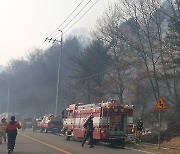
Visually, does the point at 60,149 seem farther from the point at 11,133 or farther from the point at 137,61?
the point at 137,61

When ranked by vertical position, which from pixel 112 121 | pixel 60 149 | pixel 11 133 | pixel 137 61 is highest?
pixel 137 61

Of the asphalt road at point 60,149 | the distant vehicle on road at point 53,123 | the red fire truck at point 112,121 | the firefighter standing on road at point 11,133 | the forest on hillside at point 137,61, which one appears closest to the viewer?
the firefighter standing on road at point 11,133

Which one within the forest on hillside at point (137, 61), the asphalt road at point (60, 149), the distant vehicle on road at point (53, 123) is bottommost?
the asphalt road at point (60, 149)

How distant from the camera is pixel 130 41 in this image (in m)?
39.9

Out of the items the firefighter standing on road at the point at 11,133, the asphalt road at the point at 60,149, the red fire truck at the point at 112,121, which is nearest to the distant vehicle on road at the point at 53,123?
the red fire truck at the point at 112,121

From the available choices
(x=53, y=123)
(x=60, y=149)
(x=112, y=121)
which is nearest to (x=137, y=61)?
(x=53, y=123)

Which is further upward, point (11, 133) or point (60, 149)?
point (11, 133)

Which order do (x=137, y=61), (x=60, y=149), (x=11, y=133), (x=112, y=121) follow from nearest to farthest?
(x=11, y=133)
(x=60, y=149)
(x=112, y=121)
(x=137, y=61)

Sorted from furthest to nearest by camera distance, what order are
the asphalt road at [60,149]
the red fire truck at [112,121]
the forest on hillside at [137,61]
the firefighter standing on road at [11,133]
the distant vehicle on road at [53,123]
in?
the distant vehicle on road at [53,123]
the forest on hillside at [137,61]
the red fire truck at [112,121]
the asphalt road at [60,149]
the firefighter standing on road at [11,133]

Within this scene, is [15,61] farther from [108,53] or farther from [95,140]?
[95,140]

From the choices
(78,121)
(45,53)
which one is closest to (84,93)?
(78,121)

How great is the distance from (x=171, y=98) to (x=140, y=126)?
48.3 ft

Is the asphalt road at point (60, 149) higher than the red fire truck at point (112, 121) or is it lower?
lower

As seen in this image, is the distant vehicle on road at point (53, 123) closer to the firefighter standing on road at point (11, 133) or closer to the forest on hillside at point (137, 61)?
the forest on hillside at point (137, 61)
